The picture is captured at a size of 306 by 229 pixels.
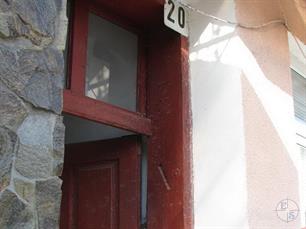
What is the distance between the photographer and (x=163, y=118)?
281 cm

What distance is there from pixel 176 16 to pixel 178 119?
59 cm

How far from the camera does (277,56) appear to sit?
3191 mm

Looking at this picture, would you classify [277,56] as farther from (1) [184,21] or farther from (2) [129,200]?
(2) [129,200]

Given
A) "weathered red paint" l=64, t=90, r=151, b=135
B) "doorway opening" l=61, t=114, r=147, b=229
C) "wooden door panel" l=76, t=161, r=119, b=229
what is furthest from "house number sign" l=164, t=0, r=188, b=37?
"wooden door panel" l=76, t=161, r=119, b=229

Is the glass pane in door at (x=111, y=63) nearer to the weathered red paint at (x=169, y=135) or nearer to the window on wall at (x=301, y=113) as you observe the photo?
the weathered red paint at (x=169, y=135)

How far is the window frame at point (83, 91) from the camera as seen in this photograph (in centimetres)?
242

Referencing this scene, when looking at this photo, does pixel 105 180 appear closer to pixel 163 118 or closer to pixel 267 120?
pixel 163 118

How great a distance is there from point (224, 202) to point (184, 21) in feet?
3.54

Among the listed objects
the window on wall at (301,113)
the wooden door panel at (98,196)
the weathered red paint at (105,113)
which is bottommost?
the wooden door panel at (98,196)

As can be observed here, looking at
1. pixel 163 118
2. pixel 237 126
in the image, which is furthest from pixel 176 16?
pixel 237 126

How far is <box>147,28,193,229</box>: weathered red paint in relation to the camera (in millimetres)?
2688

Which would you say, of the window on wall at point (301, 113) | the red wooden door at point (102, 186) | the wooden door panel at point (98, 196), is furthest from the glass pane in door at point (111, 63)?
the window on wall at point (301, 113)

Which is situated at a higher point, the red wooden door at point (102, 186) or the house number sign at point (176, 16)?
the house number sign at point (176, 16)

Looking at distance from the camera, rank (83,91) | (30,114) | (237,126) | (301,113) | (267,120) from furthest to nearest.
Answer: (301,113), (267,120), (237,126), (83,91), (30,114)
